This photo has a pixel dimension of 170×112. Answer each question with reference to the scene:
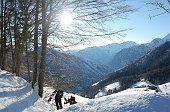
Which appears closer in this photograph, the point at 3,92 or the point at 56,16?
the point at 3,92

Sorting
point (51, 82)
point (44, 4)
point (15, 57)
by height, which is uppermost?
point (44, 4)

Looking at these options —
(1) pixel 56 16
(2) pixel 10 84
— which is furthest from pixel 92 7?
(2) pixel 10 84

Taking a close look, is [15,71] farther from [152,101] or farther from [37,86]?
[152,101]

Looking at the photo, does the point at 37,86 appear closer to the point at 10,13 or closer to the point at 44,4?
the point at 44,4

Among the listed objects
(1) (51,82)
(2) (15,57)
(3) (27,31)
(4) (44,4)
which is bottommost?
(1) (51,82)

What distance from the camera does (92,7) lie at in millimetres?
14797

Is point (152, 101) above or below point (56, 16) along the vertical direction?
below

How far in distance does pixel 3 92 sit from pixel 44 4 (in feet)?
17.5

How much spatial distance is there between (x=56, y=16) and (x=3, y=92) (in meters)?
5.72

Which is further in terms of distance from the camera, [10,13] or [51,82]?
[10,13]

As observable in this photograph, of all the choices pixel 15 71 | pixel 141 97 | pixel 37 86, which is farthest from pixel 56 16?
pixel 141 97

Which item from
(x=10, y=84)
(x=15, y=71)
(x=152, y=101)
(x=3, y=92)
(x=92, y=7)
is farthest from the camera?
(x=15, y=71)

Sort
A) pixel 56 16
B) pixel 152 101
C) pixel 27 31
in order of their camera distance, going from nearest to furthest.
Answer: pixel 152 101 < pixel 56 16 < pixel 27 31

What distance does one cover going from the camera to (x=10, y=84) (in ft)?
45.0
